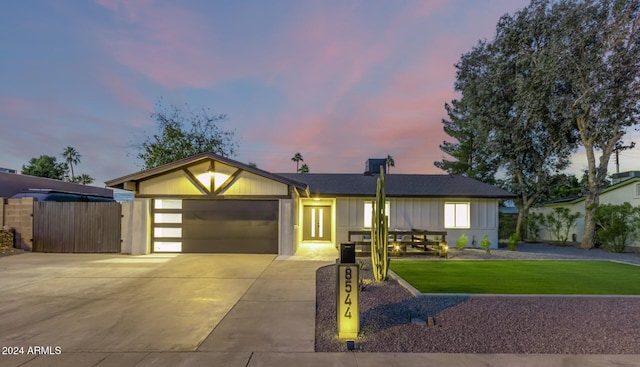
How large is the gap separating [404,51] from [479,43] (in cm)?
863

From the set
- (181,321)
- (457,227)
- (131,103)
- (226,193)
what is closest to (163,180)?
(226,193)

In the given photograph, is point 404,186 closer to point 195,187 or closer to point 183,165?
point 195,187

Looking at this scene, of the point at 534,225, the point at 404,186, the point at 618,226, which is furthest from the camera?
the point at 534,225

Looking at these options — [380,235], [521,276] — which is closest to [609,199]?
[521,276]

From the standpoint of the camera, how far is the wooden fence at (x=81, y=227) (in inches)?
464

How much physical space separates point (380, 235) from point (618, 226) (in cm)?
1469

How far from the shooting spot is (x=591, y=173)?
52.1ft

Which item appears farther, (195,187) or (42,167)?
(42,167)

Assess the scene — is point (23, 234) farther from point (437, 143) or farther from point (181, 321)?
point (437, 143)

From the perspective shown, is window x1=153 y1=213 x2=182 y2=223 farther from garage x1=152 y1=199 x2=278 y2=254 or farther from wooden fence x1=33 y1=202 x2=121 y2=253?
wooden fence x1=33 y1=202 x2=121 y2=253

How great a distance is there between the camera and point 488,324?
456cm

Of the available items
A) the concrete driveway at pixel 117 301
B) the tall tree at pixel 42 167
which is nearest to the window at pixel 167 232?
the concrete driveway at pixel 117 301

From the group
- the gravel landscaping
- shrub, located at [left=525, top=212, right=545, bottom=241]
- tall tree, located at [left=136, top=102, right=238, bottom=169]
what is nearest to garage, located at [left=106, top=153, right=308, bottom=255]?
the gravel landscaping

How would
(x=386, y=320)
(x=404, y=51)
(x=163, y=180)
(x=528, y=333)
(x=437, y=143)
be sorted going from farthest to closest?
(x=437, y=143) < (x=404, y=51) < (x=163, y=180) < (x=386, y=320) < (x=528, y=333)
